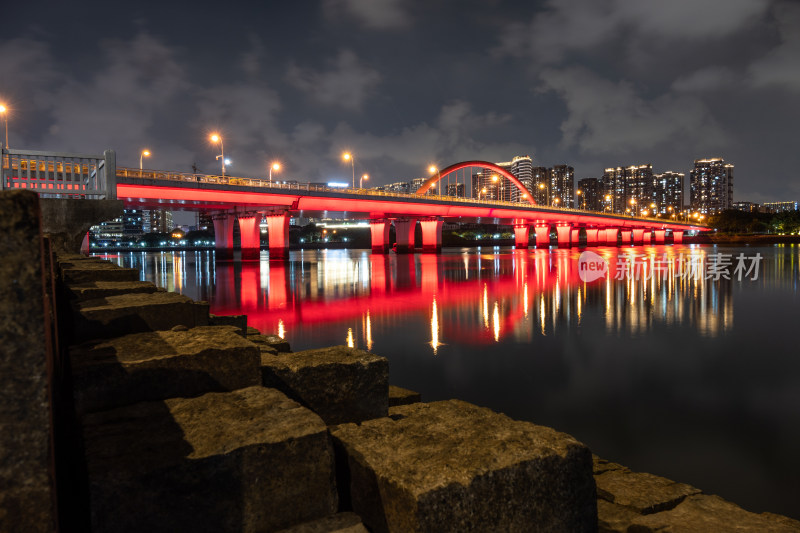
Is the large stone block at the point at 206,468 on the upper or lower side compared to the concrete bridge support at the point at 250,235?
lower

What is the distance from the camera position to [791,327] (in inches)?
562

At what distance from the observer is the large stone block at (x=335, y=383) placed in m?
3.45

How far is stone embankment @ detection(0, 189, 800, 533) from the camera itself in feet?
6.56

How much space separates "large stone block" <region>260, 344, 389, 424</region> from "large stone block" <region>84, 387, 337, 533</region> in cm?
73

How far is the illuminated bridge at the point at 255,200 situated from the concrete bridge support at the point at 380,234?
0.17 metres

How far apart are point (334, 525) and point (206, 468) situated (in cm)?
74

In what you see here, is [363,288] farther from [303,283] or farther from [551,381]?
[551,381]

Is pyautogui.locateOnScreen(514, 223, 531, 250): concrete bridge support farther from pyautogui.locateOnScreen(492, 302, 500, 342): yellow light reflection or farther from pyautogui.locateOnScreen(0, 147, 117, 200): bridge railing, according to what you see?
pyautogui.locateOnScreen(0, 147, 117, 200): bridge railing

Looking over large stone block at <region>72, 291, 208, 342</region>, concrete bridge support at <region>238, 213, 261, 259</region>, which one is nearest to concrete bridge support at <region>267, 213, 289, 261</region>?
concrete bridge support at <region>238, 213, 261, 259</region>

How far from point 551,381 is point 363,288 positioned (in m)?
18.2

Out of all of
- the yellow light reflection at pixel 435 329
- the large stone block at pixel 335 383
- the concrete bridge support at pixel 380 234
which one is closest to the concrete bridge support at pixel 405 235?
the concrete bridge support at pixel 380 234

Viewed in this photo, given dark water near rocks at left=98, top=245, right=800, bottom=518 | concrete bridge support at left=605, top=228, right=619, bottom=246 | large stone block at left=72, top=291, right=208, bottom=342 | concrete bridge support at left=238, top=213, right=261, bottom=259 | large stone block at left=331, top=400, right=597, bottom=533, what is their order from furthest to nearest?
1. concrete bridge support at left=605, top=228, right=619, bottom=246
2. concrete bridge support at left=238, top=213, right=261, bottom=259
3. dark water near rocks at left=98, top=245, right=800, bottom=518
4. large stone block at left=72, top=291, right=208, bottom=342
5. large stone block at left=331, top=400, right=597, bottom=533

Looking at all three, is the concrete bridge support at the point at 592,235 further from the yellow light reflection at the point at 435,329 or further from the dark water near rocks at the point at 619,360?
the yellow light reflection at the point at 435,329

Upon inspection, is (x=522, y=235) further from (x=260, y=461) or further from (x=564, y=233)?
(x=260, y=461)
